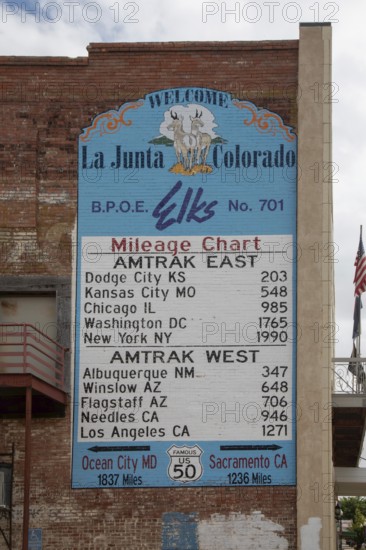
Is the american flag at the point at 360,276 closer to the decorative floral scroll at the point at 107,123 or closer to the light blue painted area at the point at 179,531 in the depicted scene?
the decorative floral scroll at the point at 107,123

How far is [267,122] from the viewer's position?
20.8m

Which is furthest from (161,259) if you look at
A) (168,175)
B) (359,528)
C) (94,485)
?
(359,528)

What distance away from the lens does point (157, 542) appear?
19.6 metres

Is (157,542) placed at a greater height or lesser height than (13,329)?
lesser

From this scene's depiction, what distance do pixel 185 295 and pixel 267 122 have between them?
376 cm

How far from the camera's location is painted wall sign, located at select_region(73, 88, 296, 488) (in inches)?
781

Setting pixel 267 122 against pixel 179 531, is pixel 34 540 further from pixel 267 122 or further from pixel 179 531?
pixel 267 122

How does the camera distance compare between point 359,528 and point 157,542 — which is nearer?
point 157,542

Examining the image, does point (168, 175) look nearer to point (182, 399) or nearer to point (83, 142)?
point (83, 142)

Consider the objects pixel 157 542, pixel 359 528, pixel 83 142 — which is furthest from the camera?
pixel 359 528

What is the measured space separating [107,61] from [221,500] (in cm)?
881

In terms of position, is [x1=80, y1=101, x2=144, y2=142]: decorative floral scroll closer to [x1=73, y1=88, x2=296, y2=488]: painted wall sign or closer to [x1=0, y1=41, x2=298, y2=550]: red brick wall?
[x1=73, y1=88, x2=296, y2=488]: painted wall sign

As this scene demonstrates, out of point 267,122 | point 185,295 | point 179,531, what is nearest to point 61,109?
point 267,122

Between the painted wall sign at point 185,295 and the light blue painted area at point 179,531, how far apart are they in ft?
1.96
